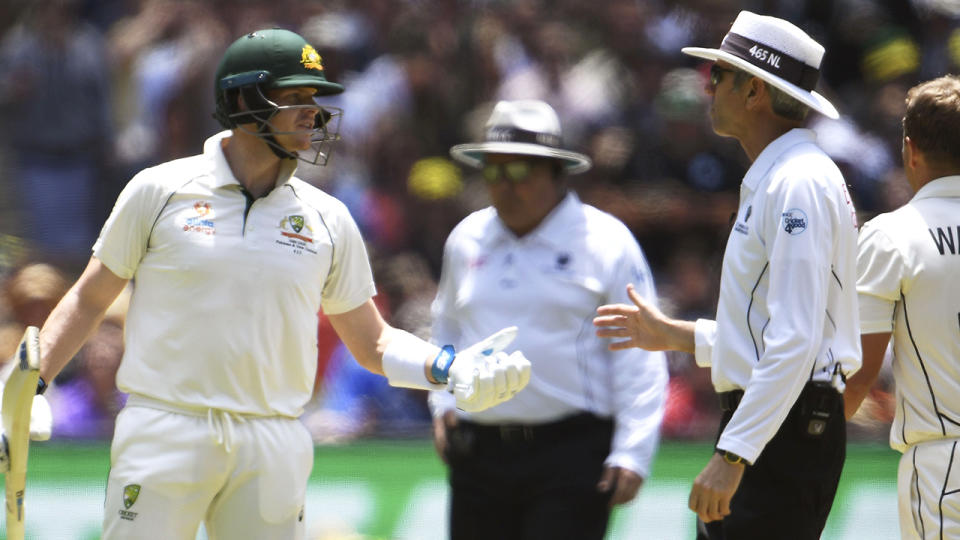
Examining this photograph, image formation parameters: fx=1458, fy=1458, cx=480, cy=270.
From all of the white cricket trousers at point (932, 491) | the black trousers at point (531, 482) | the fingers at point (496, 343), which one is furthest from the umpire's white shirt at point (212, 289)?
the white cricket trousers at point (932, 491)

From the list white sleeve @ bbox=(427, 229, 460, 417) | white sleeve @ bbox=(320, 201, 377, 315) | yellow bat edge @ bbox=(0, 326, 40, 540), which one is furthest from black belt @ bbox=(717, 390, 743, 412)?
yellow bat edge @ bbox=(0, 326, 40, 540)

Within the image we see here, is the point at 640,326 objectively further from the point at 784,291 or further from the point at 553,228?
the point at 553,228

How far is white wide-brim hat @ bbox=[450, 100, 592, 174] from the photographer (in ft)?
19.3

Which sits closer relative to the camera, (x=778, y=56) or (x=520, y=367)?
(x=778, y=56)

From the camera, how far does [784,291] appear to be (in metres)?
4.19

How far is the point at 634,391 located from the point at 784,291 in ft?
4.93

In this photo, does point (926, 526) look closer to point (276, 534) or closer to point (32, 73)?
point (276, 534)

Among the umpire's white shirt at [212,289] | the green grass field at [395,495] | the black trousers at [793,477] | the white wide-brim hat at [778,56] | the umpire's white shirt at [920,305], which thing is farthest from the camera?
the green grass field at [395,495]

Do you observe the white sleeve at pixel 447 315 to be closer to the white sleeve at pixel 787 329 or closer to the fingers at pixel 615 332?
the fingers at pixel 615 332

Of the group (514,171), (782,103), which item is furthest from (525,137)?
(782,103)

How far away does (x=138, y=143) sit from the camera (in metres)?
11.6

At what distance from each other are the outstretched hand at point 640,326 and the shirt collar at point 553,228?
0.92m

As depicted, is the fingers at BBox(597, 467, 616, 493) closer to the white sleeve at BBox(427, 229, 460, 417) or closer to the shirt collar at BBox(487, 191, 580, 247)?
the white sleeve at BBox(427, 229, 460, 417)

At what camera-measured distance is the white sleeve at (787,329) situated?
416 centimetres
